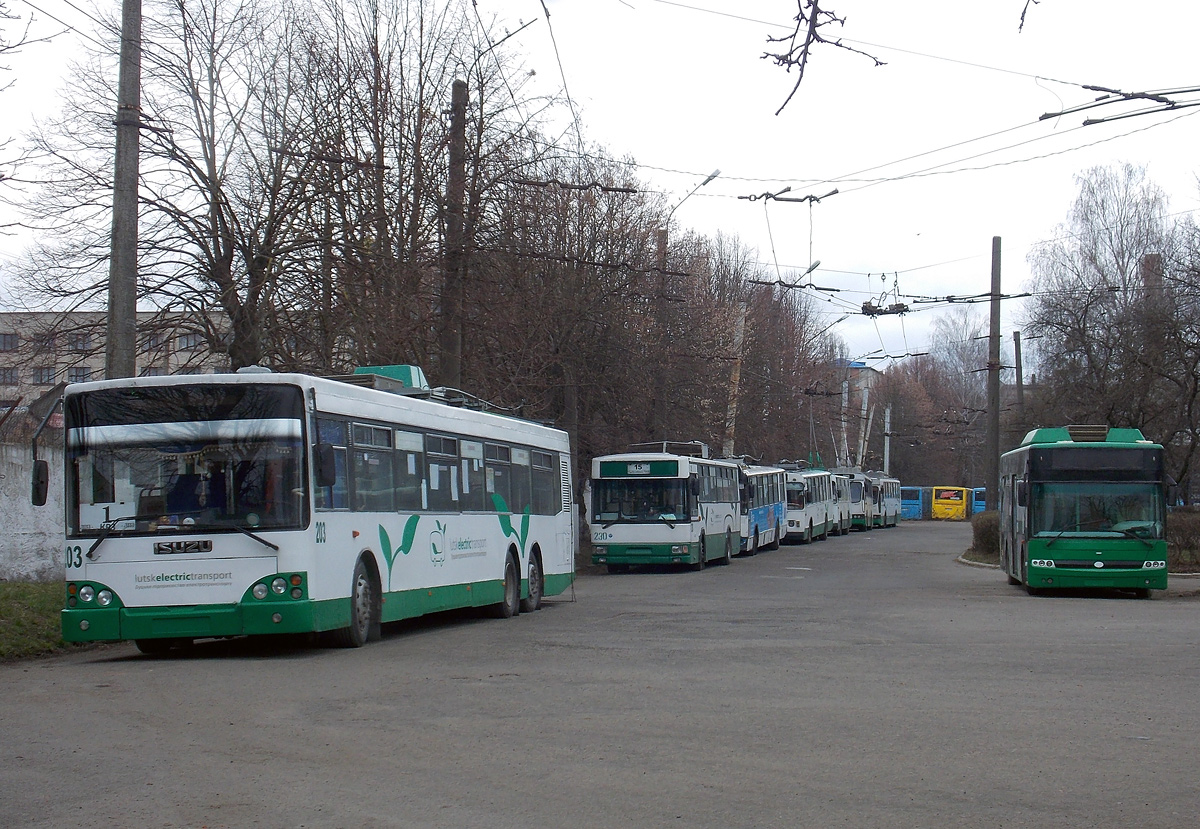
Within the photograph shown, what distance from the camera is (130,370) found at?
14555 millimetres

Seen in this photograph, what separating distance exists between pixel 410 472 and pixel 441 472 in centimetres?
96

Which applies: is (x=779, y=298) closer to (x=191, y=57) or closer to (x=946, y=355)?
(x=191, y=57)

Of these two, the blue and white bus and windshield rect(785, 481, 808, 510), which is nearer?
the blue and white bus

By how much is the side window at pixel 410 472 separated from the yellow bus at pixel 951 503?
7792 centimetres

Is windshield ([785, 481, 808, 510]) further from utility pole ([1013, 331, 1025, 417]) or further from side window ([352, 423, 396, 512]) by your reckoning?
side window ([352, 423, 396, 512])

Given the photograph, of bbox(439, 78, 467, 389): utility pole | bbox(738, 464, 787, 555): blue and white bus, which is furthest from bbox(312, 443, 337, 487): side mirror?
bbox(738, 464, 787, 555): blue and white bus

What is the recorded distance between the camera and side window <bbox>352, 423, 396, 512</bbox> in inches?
524

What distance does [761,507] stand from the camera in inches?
1697

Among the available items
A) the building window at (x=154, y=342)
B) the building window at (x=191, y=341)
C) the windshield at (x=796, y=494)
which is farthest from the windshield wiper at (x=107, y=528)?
the windshield at (x=796, y=494)

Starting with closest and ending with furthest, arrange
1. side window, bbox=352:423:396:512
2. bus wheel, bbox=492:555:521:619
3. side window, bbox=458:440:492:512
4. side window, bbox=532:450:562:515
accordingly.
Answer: side window, bbox=352:423:396:512
side window, bbox=458:440:492:512
bus wheel, bbox=492:555:521:619
side window, bbox=532:450:562:515

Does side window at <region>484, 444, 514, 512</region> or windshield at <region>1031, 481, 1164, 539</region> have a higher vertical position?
side window at <region>484, 444, 514, 512</region>

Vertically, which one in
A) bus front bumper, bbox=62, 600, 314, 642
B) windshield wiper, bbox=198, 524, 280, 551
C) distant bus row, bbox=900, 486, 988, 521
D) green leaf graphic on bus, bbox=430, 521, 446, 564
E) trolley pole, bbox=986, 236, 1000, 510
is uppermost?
trolley pole, bbox=986, 236, 1000, 510

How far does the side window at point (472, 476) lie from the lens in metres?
16.3

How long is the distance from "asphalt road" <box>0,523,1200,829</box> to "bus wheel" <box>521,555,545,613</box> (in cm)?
322
